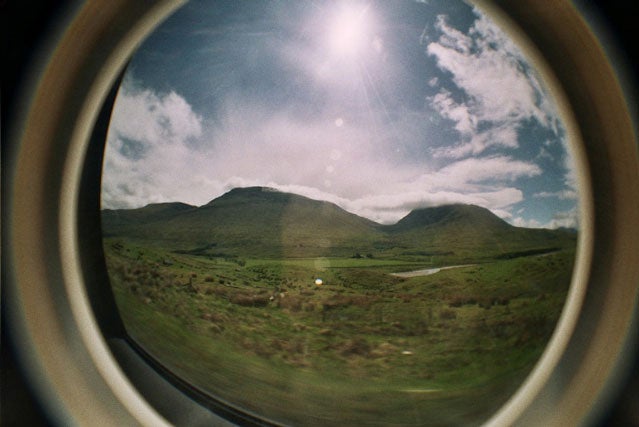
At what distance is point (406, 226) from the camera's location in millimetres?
2598

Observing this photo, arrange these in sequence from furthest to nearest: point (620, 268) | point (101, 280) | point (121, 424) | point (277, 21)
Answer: point (277, 21) → point (101, 280) → point (121, 424) → point (620, 268)

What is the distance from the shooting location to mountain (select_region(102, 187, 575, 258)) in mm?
2021

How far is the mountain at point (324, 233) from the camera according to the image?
202 cm

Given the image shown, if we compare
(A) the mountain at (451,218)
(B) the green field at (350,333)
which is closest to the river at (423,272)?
(B) the green field at (350,333)

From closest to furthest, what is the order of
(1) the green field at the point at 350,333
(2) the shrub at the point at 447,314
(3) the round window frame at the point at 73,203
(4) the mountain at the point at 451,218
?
(3) the round window frame at the point at 73,203 → (1) the green field at the point at 350,333 → (2) the shrub at the point at 447,314 → (4) the mountain at the point at 451,218

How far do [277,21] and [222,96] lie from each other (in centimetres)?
67

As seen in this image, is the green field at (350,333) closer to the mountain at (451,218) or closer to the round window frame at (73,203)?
the mountain at (451,218)

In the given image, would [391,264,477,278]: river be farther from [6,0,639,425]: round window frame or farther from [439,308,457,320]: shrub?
[6,0,639,425]: round window frame

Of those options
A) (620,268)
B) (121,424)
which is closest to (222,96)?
(121,424)

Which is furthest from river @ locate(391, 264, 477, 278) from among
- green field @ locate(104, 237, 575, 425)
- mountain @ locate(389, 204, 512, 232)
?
mountain @ locate(389, 204, 512, 232)

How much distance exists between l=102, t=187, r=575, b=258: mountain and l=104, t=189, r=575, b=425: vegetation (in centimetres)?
2

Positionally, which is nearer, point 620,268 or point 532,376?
point 620,268

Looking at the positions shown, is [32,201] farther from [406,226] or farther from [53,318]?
[406,226]

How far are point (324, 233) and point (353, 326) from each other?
66 cm
